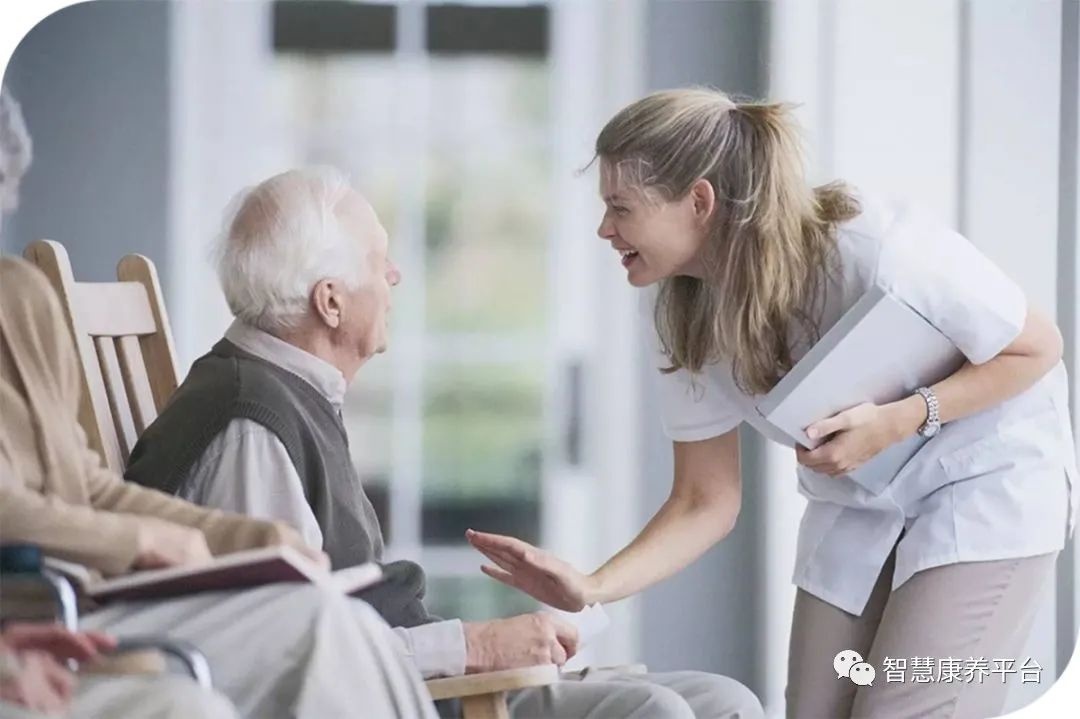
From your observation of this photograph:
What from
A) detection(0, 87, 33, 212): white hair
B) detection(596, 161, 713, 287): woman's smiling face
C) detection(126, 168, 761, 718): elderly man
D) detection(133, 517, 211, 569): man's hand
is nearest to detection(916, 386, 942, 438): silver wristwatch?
detection(596, 161, 713, 287): woman's smiling face

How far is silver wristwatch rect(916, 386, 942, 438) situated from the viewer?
1598 millimetres

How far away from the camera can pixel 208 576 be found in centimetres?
130

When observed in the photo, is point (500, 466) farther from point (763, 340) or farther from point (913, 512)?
point (913, 512)

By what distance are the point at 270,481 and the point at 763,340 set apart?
1.78ft

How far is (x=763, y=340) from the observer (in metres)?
1.62

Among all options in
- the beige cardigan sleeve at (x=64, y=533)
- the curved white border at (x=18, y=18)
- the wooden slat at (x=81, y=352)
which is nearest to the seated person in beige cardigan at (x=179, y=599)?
the beige cardigan sleeve at (x=64, y=533)

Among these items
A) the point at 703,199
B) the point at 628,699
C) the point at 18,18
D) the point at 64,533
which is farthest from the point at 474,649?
the point at 18,18

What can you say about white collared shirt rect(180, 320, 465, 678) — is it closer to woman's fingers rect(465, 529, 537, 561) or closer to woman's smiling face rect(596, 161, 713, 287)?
woman's fingers rect(465, 529, 537, 561)

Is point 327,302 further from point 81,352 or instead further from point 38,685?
point 38,685

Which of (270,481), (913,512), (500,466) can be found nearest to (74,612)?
(270,481)

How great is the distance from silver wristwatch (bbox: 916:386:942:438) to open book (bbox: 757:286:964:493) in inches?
0.6

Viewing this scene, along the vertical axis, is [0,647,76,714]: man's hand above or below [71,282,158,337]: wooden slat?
below

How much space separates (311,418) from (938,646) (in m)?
0.71

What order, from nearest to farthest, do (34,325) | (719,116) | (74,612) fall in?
(74,612) < (34,325) < (719,116)
